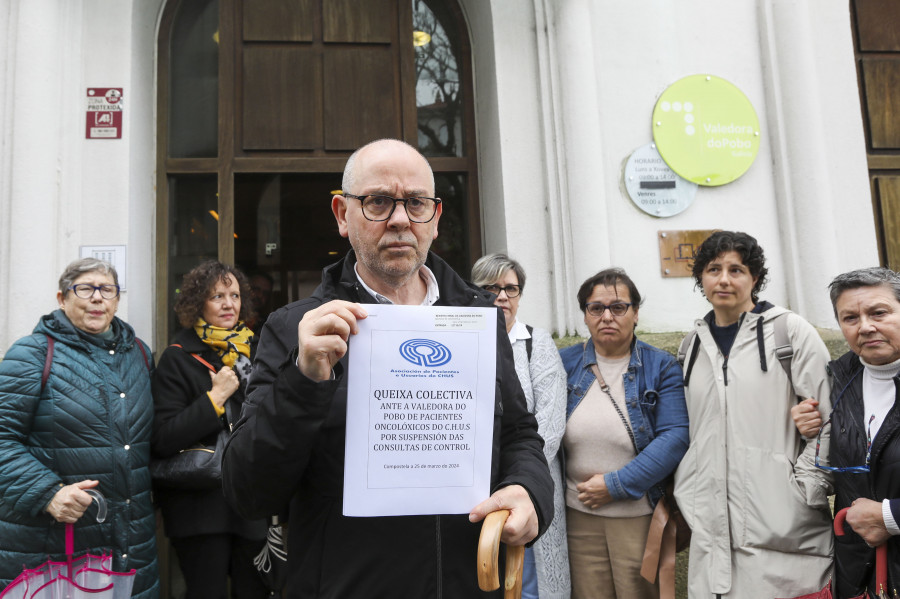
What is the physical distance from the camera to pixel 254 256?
18.8ft

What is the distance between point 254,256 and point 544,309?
275cm

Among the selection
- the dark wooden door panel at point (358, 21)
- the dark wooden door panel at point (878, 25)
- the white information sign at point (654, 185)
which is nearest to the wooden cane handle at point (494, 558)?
the white information sign at point (654, 185)

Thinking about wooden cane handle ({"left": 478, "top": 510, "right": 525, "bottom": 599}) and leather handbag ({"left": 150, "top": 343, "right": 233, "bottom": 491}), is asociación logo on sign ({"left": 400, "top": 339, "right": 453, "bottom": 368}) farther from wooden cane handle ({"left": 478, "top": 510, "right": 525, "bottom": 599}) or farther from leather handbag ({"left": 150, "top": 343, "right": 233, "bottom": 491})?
leather handbag ({"left": 150, "top": 343, "right": 233, "bottom": 491})

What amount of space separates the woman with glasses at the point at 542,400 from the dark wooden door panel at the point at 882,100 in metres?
3.31

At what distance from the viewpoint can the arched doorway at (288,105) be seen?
14.8ft

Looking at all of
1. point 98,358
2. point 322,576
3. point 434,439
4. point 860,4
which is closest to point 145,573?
point 98,358

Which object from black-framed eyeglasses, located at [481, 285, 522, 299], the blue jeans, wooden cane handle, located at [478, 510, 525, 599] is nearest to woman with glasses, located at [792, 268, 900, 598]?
the blue jeans

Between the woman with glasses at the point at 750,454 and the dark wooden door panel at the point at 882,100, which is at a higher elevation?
the dark wooden door panel at the point at 882,100

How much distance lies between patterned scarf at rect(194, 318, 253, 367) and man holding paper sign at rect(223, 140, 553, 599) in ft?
6.40

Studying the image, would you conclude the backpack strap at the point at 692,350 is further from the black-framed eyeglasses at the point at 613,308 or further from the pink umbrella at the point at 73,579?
the pink umbrella at the point at 73,579

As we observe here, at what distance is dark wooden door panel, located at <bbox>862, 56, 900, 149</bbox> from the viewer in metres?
4.85

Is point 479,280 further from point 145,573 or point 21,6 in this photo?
point 21,6

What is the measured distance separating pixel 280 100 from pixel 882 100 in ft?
14.4

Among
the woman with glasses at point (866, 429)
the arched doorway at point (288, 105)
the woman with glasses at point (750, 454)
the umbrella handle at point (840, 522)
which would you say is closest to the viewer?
the woman with glasses at point (866, 429)
